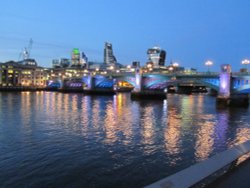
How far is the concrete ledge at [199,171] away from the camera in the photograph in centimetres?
680

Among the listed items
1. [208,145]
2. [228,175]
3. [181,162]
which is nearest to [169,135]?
[208,145]

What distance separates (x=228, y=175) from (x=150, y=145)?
42.3ft

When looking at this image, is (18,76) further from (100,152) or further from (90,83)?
(100,152)

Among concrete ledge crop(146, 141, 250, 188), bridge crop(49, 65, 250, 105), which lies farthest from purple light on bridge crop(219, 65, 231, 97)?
concrete ledge crop(146, 141, 250, 188)

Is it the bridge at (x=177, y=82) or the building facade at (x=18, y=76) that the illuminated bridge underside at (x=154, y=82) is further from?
the building facade at (x=18, y=76)

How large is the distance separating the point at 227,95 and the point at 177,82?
908 inches

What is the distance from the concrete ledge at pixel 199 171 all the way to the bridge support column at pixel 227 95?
56.4 m

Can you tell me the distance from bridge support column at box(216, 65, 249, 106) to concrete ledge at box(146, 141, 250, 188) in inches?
2220

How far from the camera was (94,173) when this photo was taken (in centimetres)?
1459

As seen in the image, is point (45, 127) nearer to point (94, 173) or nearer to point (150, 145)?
point (150, 145)

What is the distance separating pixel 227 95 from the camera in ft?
211

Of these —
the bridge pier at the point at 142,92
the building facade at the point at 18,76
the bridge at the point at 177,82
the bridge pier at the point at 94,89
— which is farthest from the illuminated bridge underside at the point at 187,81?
the building facade at the point at 18,76

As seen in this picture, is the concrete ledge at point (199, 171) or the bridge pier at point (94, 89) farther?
the bridge pier at point (94, 89)

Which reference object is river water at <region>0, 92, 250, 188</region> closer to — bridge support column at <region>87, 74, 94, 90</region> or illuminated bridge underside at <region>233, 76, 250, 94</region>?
illuminated bridge underside at <region>233, 76, 250, 94</region>
